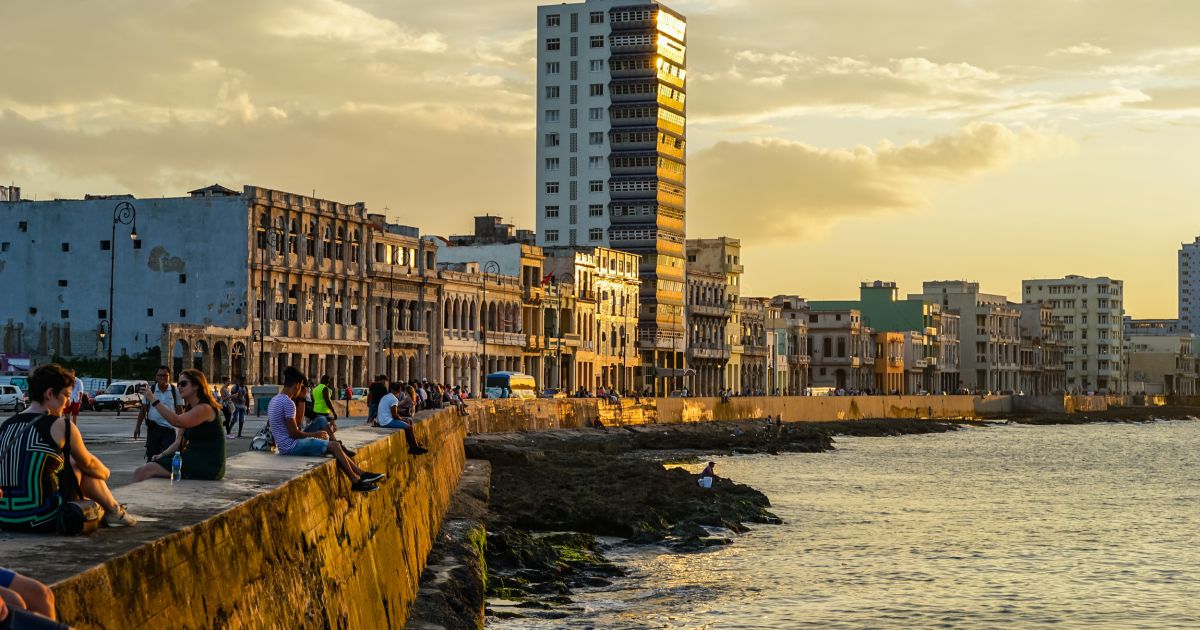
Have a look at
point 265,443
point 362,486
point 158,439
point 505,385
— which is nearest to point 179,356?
point 505,385

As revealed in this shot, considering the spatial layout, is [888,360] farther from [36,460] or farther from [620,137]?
[36,460]

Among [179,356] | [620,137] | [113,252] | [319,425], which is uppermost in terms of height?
[620,137]

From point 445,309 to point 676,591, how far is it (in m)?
66.9

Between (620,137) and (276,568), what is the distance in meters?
124

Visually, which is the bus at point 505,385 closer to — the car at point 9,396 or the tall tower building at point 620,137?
the car at point 9,396

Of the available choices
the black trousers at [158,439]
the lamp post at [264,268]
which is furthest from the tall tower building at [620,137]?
the black trousers at [158,439]

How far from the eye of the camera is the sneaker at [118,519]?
9.55m

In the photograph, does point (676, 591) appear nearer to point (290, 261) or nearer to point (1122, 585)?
point (1122, 585)

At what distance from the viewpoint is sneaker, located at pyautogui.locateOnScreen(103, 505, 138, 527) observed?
955cm

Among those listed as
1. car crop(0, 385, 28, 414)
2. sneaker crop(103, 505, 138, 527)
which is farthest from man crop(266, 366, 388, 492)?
car crop(0, 385, 28, 414)

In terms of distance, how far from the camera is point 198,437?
13.6 metres

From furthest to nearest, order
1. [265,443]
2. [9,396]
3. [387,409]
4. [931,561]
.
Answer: [9,396]
[931,561]
[387,409]
[265,443]

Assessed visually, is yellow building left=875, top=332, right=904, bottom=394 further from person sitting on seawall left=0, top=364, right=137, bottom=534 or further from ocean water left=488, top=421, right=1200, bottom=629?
person sitting on seawall left=0, top=364, right=137, bottom=534

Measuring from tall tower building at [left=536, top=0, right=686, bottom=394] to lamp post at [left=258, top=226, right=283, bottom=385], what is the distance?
53.3m
